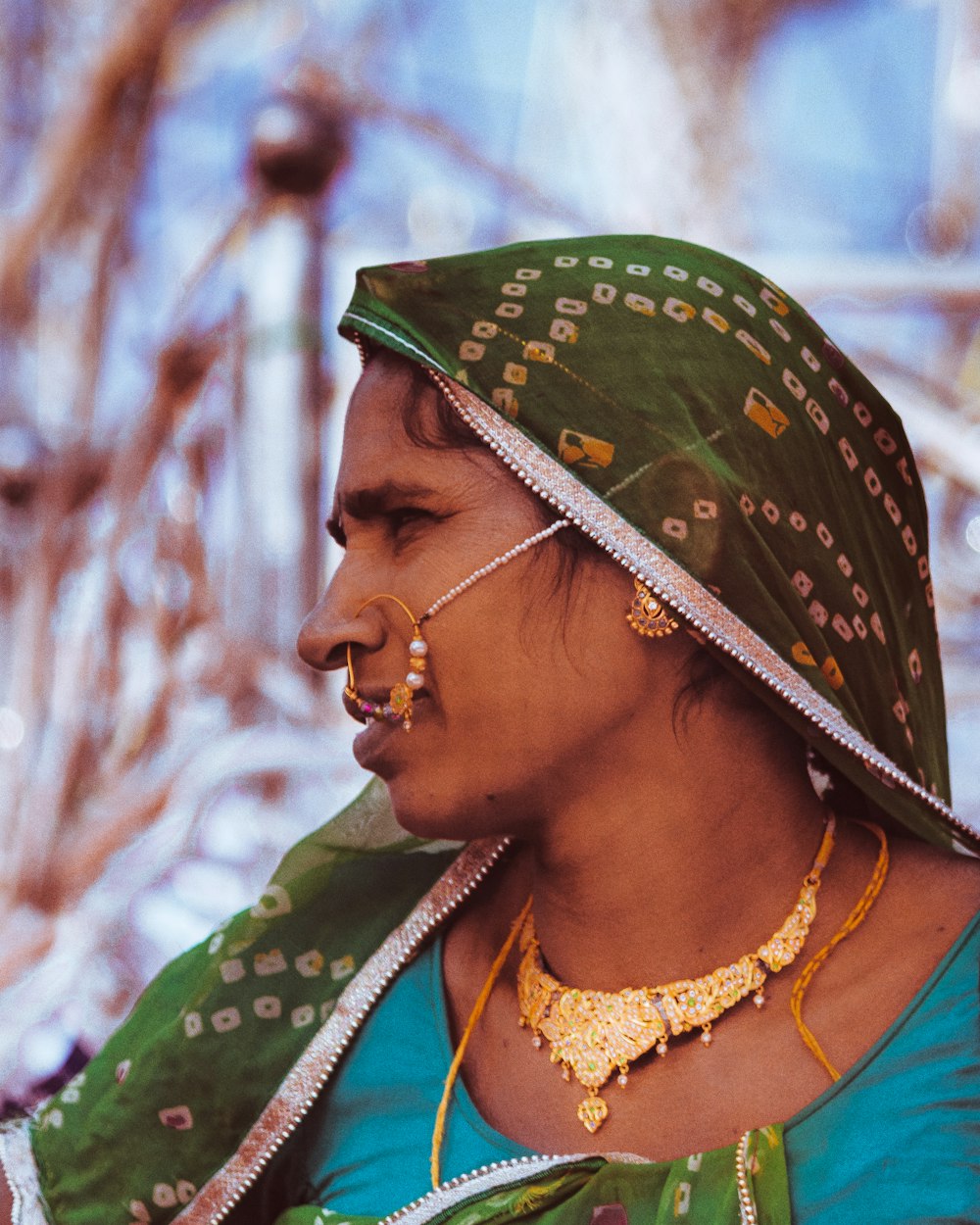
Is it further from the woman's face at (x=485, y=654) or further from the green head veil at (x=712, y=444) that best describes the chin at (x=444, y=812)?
the green head veil at (x=712, y=444)

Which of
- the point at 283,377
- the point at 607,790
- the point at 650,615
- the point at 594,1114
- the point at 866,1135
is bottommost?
the point at 283,377

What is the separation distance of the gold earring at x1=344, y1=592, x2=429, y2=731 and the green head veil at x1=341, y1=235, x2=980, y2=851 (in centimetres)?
16

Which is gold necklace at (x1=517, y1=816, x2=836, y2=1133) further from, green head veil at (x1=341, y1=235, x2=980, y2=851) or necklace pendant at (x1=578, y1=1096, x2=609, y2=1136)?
green head veil at (x1=341, y1=235, x2=980, y2=851)

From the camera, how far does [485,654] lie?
4.11 ft

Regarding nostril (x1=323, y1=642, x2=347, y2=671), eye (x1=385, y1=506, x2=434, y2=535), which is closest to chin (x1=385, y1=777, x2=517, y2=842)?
nostril (x1=323, y1=642, x2=347, y2=671)

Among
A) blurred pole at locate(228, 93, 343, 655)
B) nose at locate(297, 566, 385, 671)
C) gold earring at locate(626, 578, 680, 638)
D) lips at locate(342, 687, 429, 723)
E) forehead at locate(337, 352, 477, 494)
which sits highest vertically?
forehead at locate(337, 352, 477, 494)

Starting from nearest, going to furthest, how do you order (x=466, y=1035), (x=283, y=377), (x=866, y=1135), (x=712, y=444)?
1. (x=866, y=1135)
2. (x=712, y=444)
3. (x=466, y=1035)
4. (x=283, y=377)

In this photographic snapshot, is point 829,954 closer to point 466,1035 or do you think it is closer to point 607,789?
point 607,789

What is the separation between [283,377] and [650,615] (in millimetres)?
2188

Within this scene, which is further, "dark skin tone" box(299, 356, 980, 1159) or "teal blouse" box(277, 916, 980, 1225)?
"dark skin tone" box(299, 356, 980, 1159)

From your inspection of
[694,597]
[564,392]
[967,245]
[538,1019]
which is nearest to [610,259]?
[564,392]

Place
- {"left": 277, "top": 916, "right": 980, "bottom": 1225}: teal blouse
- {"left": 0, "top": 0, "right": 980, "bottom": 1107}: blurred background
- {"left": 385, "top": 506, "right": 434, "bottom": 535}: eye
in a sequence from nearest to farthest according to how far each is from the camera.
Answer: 1. {"left": 277, "top": 916, "right": 980, "bottom": 1225}: teal blouse
2. {"left": 385, "top": 506, "right": 434, "bottom": 535}: eye
3. {"left": 0, "top": 0, "right": 980, "bottom": 1107}: blurred background

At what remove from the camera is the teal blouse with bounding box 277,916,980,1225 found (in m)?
1.07

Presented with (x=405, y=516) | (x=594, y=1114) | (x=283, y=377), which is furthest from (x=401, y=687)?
(x=283, y=377)
